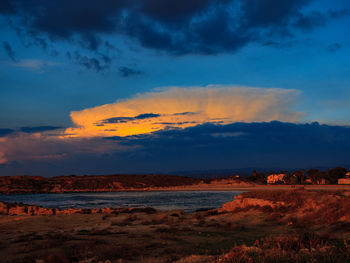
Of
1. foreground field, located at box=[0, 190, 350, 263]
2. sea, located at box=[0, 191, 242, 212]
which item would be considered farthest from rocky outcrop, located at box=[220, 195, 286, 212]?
sea, located at box=[0, 191, 242, 212]

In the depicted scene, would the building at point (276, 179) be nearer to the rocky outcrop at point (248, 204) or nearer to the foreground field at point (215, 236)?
the foreground field at point (215, 236)

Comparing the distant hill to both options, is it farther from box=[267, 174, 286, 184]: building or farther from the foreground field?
the foreground field

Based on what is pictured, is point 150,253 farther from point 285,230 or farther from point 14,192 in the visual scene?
point 14,192

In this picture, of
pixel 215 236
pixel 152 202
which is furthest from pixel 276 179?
pixel 215 236

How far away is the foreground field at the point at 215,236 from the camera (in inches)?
425

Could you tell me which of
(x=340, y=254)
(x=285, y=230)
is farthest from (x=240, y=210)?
(x=340, y=254)

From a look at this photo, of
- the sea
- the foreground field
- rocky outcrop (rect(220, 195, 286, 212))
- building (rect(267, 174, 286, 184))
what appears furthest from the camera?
building (rect(267, 174, 286, 184))

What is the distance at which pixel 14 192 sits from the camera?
89562 mm

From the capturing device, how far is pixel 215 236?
57.2 ft

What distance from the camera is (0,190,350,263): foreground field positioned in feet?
35.4

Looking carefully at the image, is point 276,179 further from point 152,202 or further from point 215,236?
point 215,236

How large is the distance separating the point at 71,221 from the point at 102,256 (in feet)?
48.9

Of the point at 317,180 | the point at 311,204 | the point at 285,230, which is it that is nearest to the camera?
the point at 285,230

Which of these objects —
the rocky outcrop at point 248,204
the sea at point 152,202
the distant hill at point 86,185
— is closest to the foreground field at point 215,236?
the rocky outcrop at point 248,204
